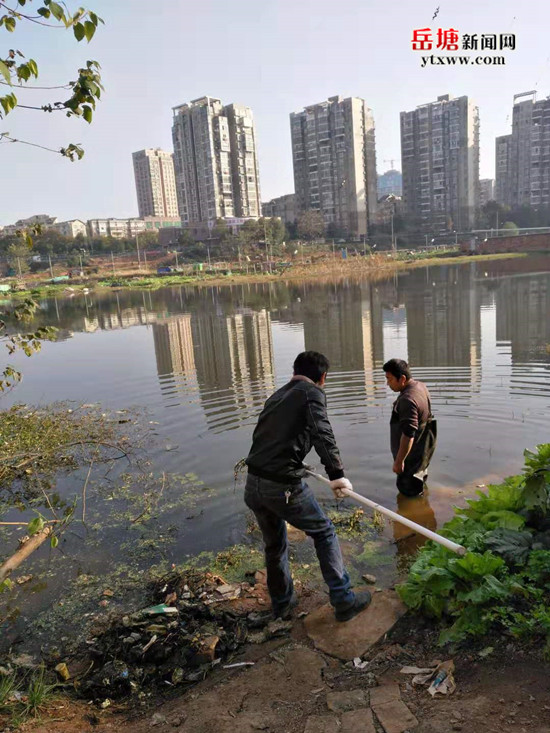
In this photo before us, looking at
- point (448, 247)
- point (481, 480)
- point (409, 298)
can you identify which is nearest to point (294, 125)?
point (448, 247)

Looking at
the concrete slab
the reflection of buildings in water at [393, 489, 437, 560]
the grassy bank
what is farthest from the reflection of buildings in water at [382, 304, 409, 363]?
the grassy bank

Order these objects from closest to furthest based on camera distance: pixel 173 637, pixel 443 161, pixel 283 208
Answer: pixel 173 637 < pixel 443 161 < pixel 283 208

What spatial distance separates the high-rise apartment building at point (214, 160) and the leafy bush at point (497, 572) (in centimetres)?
10066

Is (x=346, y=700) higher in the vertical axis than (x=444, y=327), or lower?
higher

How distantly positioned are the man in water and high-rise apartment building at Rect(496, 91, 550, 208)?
4325 inches

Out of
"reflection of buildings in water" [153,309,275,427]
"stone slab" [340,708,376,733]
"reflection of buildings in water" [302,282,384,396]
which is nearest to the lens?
"stone slab" [340,708,376,733]

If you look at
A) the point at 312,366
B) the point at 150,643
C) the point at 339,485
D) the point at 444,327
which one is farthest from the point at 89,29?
the point at 444,327

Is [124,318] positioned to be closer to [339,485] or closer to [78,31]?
[339,485]

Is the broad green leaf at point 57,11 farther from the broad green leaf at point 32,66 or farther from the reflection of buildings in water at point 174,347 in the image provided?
the reflection of buildings in water at point 174,347

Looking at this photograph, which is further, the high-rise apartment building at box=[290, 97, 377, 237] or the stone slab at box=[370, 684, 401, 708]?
the high-rise apartment building at box=[290, 97, 377, 237]

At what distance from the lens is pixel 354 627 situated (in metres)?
3.83

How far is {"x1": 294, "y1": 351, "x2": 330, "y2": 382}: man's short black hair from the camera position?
157 inches

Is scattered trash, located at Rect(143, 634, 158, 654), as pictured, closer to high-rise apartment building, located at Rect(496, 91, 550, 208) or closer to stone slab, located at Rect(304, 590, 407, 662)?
stone slab, located at Rect(304, 590, 407, 662)

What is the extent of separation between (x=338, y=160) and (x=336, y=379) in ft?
307
